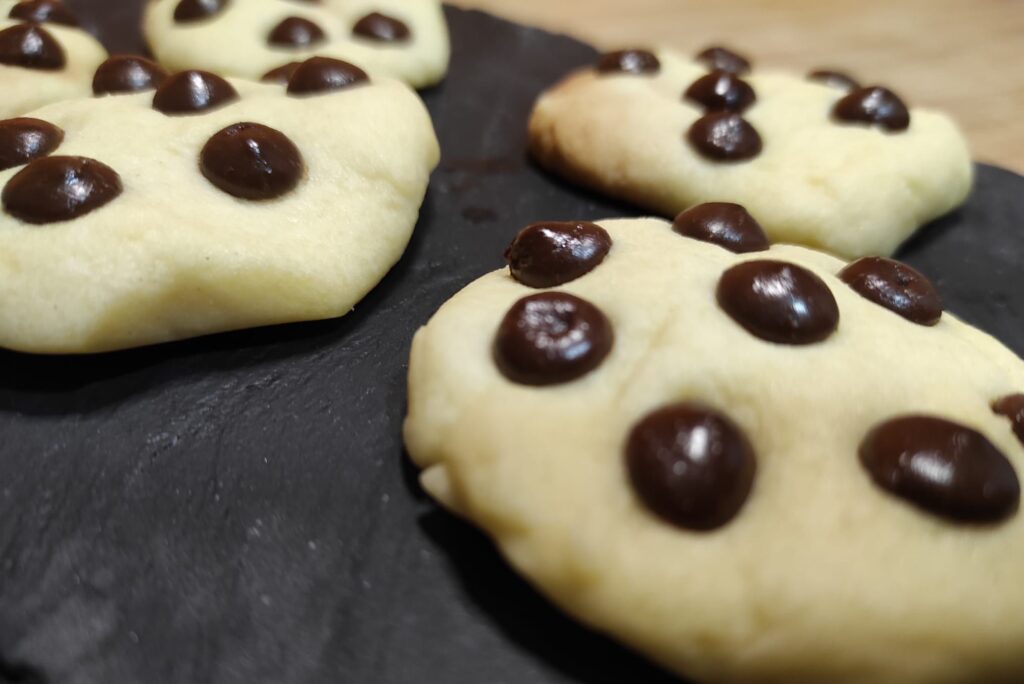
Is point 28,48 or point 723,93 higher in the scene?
point 723,93

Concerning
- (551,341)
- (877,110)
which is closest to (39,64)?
(551,341)

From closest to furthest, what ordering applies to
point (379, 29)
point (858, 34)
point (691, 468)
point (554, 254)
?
point (691, 468) < point (554, 254) < point (379, 29) < point (858, 34)

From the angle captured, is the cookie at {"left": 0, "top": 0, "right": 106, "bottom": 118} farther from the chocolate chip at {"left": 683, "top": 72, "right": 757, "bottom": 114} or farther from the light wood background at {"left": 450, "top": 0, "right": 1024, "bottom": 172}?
the light wood background at {"left": 450, "top": 0, "right": 1024, "bottom": 172}

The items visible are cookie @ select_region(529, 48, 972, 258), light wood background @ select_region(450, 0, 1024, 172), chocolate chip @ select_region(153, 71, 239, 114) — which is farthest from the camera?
light wood background @ select_region(450, 0, 1024, 172)

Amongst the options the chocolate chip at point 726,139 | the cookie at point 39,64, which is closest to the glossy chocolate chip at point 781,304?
the chocolate chip at point 726,139

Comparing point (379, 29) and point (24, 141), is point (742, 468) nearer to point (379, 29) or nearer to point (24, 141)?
point (24, 141)

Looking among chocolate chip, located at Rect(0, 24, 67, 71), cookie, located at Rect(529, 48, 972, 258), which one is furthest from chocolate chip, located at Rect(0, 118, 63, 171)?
cookie, located at Rect(529, 48, 972, 258)
